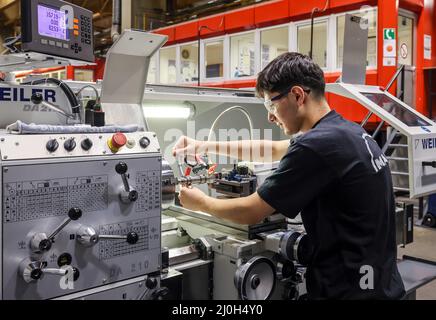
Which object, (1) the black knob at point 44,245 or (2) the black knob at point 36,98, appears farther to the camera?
(2) the black knob at point 36,98

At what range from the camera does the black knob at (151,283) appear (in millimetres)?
1272

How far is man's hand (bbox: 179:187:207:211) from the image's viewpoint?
55.7 inches

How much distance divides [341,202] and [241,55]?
4.81 meters

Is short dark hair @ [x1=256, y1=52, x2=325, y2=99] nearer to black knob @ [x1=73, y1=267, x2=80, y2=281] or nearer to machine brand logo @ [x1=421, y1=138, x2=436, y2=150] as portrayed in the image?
black knob @ [x1=73, y1=267, x2=80, y2=281]

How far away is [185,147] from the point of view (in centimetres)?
180

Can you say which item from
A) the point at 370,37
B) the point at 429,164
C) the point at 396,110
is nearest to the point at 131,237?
the point at 429,164

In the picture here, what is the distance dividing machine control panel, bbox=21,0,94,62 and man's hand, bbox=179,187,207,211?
1.73ft

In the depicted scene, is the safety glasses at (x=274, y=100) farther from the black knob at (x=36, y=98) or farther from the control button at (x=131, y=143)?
the black knob at (x=36, y=98)

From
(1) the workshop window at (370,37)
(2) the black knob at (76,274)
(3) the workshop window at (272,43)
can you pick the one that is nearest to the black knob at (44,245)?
(2) the black knob at (76,274)

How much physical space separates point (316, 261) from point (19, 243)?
2.62 feet

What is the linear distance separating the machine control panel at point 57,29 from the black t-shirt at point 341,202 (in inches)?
28.2

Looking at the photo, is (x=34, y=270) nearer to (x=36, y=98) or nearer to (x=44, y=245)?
(x=44, y=245)

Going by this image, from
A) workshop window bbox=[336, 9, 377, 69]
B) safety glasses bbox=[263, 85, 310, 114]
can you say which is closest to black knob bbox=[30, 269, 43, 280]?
safety glasses bbox=[263, 85, 310, 114]

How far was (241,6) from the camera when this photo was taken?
222 inches
